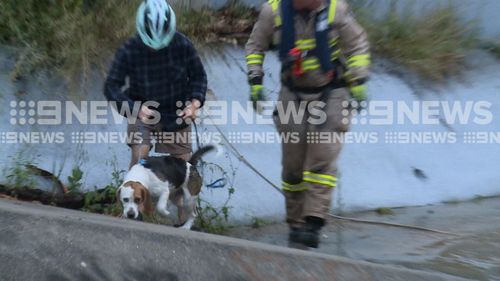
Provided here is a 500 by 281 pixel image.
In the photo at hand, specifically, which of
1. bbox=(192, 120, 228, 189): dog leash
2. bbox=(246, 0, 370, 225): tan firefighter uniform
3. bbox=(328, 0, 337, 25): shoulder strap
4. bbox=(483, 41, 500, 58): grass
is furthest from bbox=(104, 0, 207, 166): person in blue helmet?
bbox=(483, 41, 500, 58): grass

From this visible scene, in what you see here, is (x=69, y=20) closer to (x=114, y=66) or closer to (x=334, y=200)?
(x=114, y=66)

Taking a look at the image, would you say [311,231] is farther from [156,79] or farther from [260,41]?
[156,79]

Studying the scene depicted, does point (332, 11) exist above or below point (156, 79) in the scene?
above

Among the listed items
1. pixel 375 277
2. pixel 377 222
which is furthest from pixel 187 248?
pixel 377 222

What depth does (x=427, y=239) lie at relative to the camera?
5520mm

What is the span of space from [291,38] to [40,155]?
246 cm

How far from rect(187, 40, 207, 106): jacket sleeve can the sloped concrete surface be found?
1605 mm

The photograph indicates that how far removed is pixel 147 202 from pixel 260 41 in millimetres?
→ 1312

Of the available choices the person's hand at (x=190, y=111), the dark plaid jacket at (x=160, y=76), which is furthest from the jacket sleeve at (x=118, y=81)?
the person's hand at (x=190, y=111)

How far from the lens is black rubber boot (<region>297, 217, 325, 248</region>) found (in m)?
4.95

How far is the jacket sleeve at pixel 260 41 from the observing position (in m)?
5.05

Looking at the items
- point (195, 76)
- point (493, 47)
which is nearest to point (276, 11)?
point (195, 76)

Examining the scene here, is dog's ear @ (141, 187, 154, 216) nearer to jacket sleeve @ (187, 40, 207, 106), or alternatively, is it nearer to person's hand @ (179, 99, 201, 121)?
person's hand @ (179, 99, 201, 121)

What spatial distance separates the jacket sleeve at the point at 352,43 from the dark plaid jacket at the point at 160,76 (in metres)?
1.01
